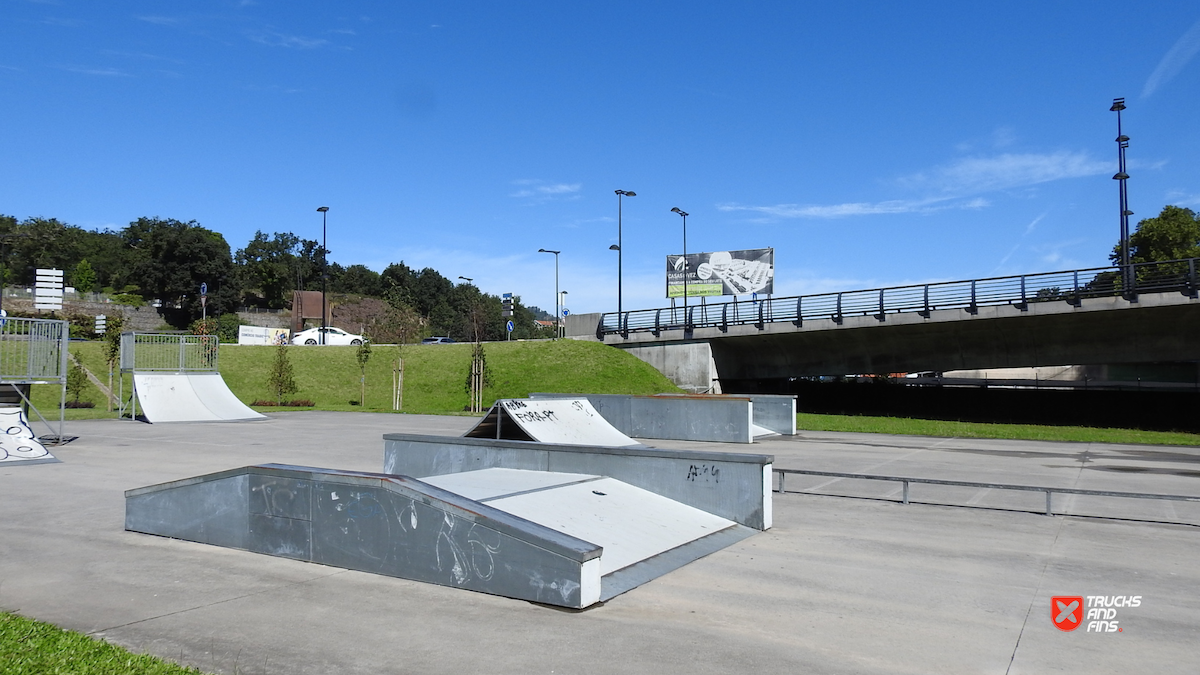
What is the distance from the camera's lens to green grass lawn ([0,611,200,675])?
4352mm

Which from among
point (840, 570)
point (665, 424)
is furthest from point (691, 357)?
point (840, 570)

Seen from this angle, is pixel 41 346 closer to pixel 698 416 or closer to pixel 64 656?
pixel 698 416

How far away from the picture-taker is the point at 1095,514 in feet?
33.6

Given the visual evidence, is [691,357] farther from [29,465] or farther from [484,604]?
[484,604]

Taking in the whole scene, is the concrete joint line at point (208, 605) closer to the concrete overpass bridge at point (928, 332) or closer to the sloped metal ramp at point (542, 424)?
the sloped metal ramp at point (542, 424)

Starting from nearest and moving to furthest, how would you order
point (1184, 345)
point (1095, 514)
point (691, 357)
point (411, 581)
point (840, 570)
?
point (411, 581) → point (840, 570) → point (1095, 514) → point (1184, 345) → point (691, 357)

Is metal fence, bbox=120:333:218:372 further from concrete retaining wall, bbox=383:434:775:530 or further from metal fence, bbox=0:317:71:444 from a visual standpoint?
concrete retaining wall, bbox=383:434:775:530

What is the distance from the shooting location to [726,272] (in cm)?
5228

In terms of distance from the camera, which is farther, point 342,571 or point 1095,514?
point 1095,514

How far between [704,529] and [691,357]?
2961 cm

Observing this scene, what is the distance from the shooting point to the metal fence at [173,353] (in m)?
26.6

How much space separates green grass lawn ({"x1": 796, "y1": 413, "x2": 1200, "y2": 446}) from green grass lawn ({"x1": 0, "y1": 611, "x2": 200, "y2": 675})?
2305 cm

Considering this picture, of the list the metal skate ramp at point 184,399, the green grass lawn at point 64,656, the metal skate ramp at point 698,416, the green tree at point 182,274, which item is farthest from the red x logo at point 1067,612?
the green tree at point 182,274

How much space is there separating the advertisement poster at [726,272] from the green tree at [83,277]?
78789 mm
